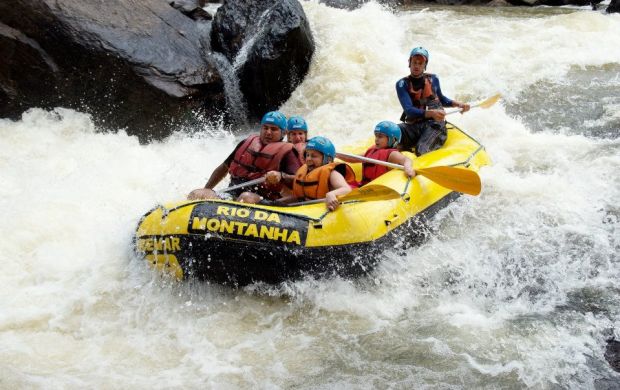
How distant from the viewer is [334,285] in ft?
13.9

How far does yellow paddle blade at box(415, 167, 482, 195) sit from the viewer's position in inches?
177

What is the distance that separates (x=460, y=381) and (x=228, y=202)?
2.00 meters

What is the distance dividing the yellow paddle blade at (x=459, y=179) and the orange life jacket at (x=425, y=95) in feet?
5.33

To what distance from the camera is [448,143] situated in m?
6.03

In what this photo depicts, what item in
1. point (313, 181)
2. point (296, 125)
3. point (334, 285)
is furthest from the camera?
point (296, 125)

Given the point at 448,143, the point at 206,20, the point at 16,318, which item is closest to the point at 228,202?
the point at 16,318

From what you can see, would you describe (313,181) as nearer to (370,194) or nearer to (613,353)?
(370,194)

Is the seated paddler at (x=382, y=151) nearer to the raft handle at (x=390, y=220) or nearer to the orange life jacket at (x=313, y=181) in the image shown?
the orange life jacket at (x=313, y=181)

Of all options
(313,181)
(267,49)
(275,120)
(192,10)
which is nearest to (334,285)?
(313,181)

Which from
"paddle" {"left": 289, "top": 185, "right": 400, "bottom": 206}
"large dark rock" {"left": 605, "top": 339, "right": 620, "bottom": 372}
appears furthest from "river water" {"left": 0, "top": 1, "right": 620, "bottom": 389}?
"paddle" {"left": 289, "top": 185, "right": 400, "bottom": 206}

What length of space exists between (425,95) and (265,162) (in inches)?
81.2

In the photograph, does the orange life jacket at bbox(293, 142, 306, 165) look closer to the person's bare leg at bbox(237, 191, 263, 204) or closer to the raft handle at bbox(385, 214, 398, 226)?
the person's bare leg at bbox(237, 191, 263, 204)

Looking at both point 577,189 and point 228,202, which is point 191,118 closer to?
point 228,202

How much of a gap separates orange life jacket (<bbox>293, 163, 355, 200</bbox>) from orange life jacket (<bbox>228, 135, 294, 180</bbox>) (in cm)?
31
